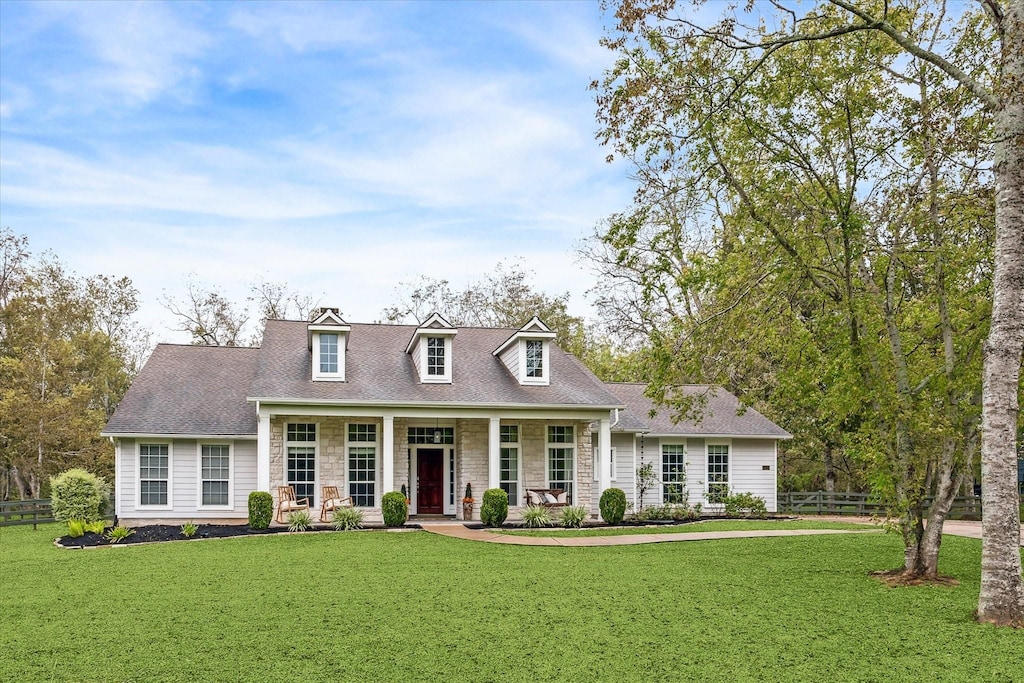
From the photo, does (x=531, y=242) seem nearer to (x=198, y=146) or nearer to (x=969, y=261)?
(x=198, y=146)

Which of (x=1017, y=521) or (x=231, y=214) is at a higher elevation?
(x=231, y=214)

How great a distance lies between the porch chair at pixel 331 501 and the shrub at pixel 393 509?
1184 millimetres

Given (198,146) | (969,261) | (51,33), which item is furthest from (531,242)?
(969,261)

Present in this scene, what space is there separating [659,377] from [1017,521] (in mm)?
5616

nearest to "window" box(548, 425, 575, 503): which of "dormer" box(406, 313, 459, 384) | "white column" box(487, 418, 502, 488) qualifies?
"white column" box(487, 418, 502, 488)

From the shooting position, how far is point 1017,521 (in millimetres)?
9219

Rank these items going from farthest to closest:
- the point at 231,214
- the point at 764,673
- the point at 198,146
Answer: the point at 231,214 < the point at 198,146 < the point at 764,673

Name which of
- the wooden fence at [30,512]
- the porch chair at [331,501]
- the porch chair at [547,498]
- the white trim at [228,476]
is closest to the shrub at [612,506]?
the porch chair at [547,498]

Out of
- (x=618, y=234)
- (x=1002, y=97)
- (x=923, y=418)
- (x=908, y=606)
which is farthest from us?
(x=618, y=234)

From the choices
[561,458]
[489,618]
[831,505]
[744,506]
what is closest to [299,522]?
[561,458]

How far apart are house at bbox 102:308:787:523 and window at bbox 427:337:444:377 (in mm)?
37

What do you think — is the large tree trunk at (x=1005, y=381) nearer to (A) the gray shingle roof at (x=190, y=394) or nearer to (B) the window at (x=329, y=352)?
(B) the window at (x=329, y=352)

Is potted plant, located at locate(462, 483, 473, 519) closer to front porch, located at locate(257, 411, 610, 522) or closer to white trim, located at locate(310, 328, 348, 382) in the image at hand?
front porch, located at locate(257, 411, 610, 522)

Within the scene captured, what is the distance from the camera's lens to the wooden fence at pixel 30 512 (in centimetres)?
2177
